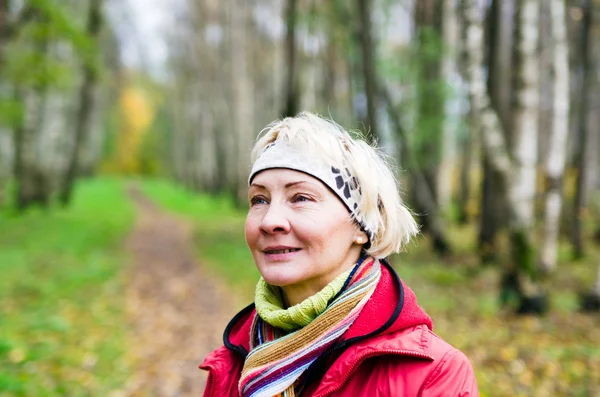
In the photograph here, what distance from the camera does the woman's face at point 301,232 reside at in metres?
1.74

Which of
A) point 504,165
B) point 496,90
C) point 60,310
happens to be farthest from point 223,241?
point 504,165

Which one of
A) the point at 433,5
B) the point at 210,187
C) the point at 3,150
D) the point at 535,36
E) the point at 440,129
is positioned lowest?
the point at 210,187

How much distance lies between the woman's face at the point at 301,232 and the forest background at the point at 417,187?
0.77 metres

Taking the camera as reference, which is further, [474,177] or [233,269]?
[474,177]

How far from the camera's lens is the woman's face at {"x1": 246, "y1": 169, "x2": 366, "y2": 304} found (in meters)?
1.74

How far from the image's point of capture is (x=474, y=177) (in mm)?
27906

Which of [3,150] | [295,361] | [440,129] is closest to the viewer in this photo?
[295,361]

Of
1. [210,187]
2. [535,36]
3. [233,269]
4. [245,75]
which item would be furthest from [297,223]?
[210,187]

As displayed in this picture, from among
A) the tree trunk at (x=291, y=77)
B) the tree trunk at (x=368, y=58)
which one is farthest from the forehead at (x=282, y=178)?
the tree trunk at (x=291, y=77)

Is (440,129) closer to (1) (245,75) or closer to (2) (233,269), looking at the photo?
(2) (233,269)

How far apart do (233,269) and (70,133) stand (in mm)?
18999

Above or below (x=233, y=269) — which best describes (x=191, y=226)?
below

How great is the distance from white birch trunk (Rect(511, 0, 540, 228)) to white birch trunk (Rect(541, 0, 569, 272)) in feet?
3.75

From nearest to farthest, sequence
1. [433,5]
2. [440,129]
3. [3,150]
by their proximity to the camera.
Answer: [440,129] < [433,5] < [3,150]
